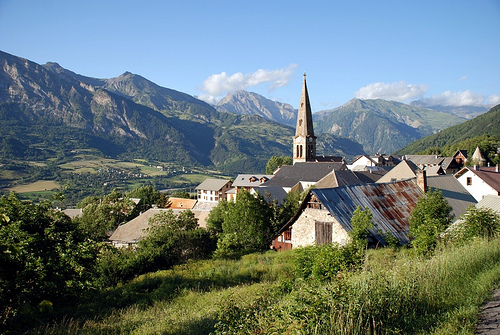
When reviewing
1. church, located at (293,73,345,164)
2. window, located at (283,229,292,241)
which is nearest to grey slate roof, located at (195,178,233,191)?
church, located at (293,73,345,164)

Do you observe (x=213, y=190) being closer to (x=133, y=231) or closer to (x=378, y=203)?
(x=133, y=231)

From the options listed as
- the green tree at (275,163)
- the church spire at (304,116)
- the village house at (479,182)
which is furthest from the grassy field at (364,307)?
the green tree at (275,163)

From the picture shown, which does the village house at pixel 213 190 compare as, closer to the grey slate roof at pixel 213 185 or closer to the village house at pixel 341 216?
the grey slate roof at pixel 213 185

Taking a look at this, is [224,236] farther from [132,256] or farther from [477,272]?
[477,272]

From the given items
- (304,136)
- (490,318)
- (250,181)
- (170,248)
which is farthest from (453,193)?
(250,181)

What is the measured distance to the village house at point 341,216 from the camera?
23828 millimetres

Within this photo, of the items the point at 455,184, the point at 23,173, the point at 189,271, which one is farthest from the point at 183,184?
the point at 189,271

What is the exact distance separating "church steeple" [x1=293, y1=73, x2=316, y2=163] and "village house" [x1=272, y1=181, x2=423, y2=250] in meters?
58.8

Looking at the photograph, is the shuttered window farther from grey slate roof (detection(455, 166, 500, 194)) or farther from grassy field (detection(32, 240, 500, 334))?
grey slate roof (detection(455, 166, 500, 194))

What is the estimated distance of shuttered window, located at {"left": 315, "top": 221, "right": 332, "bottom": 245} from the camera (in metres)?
24.2

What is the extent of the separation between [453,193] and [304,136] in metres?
53.8

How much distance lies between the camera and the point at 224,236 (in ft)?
97.8

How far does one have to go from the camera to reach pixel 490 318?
5.60m

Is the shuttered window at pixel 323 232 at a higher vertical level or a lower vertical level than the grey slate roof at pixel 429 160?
lower
